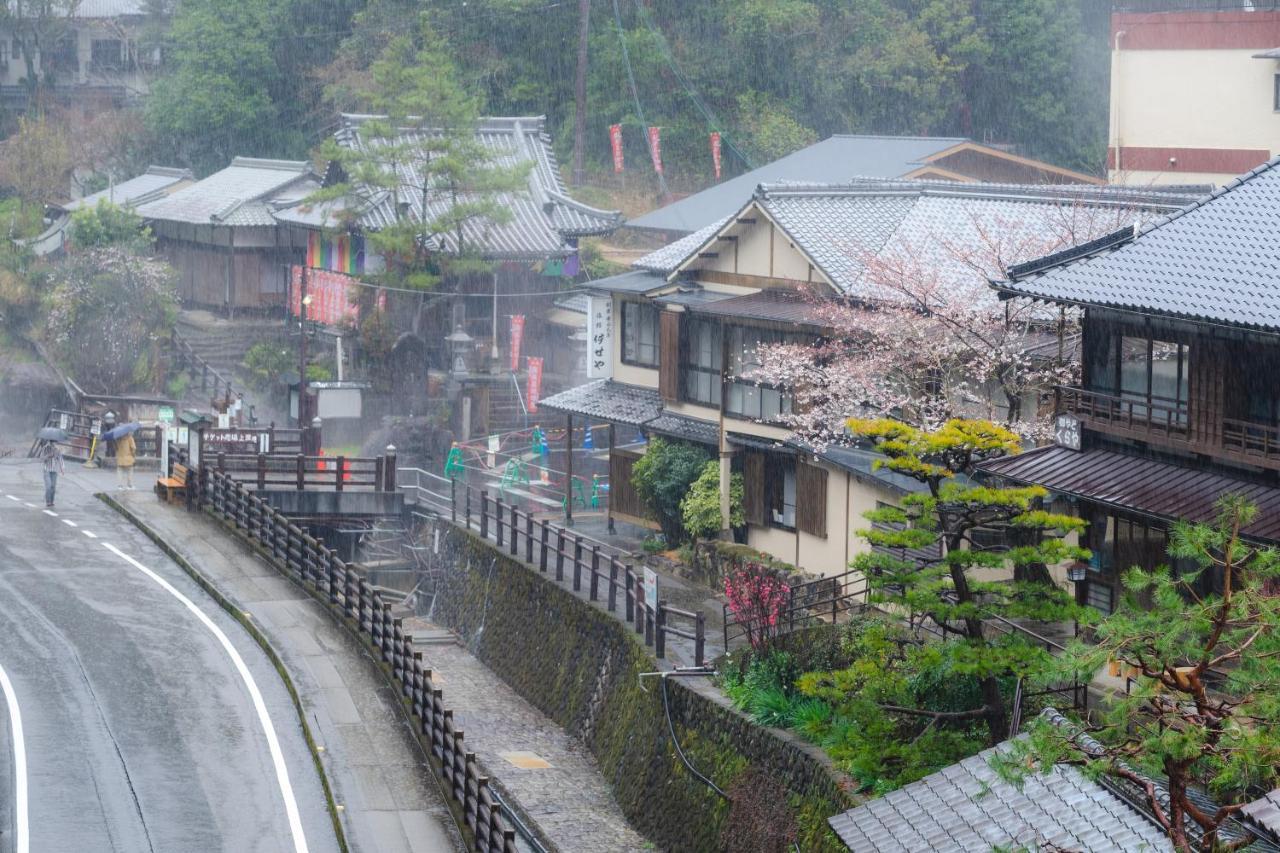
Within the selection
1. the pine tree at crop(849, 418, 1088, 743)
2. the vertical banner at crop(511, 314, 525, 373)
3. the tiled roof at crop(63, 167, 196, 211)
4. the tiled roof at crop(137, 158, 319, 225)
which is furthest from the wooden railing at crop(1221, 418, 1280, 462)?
the tiled roof at crop(63, 167, 196, 211)

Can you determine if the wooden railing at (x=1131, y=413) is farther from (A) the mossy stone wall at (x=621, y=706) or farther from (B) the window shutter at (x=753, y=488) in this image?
(B) the window shutter at (x=753, y=488)

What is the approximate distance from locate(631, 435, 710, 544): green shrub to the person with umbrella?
12.6m

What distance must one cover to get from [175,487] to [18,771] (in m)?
16.5

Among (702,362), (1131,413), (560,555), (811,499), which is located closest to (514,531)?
(560,555)

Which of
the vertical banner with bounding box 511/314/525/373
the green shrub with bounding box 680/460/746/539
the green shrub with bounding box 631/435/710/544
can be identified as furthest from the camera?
the vertical banner with bounding box 511/314/525/373

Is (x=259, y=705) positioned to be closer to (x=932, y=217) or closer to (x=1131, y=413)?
(x=1131, y=413)

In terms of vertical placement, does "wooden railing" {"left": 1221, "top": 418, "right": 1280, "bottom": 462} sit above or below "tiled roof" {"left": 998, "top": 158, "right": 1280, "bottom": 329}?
below

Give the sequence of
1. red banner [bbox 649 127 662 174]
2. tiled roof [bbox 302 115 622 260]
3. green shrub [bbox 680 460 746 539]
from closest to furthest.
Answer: green shrub [bbox 680 460 746 539]
tiled roof [bbox 302 115 622 260]
red banner [bbox 649 127 662 174]

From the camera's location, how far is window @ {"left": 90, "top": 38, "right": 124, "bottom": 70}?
77000mm

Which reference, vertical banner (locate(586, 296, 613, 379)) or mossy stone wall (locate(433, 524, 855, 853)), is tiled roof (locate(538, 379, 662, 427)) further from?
mossy stone wall (locate(433, 524, 855, 853))

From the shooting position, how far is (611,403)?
35.8 m

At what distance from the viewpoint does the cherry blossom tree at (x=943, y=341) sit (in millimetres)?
25531

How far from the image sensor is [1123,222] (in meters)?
28.0

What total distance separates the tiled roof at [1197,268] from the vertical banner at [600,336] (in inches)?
648
